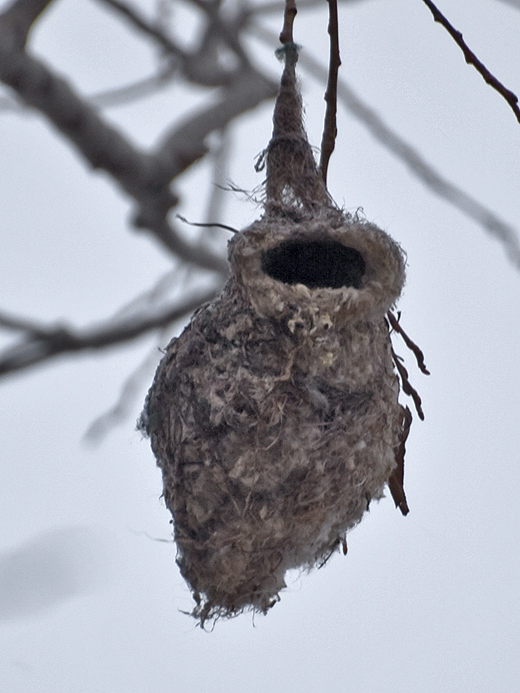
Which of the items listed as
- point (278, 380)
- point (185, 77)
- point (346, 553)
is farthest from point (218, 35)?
point (346, 553)

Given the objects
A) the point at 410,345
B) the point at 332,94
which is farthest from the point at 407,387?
the point at 332,94

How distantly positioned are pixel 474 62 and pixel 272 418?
753 millimetres

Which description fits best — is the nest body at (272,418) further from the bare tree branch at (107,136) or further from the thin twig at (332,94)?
the bare tree branch at (107,136)

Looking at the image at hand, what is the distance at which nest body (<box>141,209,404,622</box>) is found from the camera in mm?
1907

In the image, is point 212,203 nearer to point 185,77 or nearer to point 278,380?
point 185,77

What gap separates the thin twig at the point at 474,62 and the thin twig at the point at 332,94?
19 cm

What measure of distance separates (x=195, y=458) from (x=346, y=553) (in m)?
0.44

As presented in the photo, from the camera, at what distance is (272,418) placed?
1898 mm

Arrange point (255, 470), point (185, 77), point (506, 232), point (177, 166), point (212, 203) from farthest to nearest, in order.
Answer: point (212, 203)
point (506, 232)
point (185, 77)
point (255, 470)
point (177, 166)

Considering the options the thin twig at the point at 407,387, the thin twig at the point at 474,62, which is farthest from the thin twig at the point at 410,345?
the thin twig at the point at 474,62

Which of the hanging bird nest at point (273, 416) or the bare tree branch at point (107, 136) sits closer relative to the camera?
the bare tree branch at point (107, 136)

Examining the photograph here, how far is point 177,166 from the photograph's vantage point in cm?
164

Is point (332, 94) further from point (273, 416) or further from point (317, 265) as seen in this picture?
point (273, 416)

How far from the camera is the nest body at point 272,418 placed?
75.1 inches
